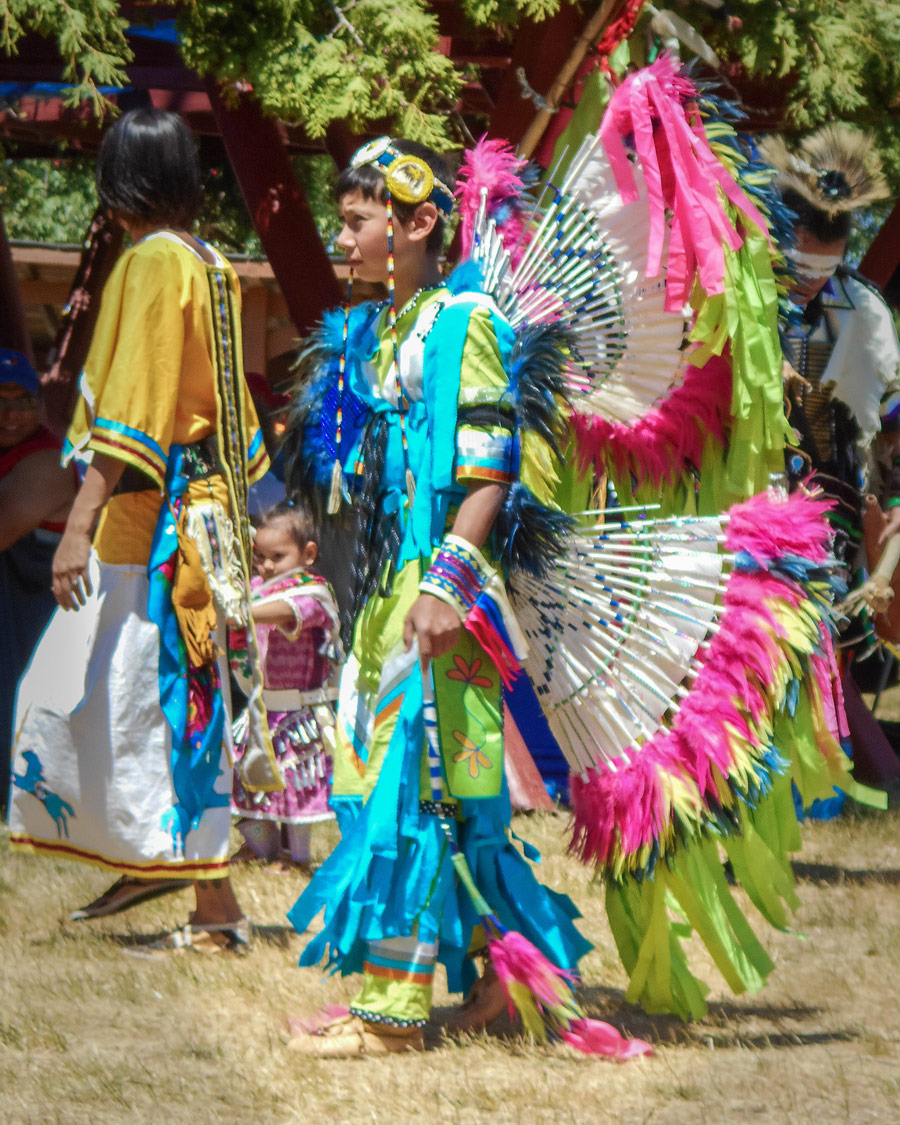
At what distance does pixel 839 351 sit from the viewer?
186 inches

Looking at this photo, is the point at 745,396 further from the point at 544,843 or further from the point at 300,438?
the point at 544,843

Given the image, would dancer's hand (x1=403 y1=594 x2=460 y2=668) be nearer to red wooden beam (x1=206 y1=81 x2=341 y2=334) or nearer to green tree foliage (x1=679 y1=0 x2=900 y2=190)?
green tree foliage (x1=679 y1=0 x2=900 y2=190)

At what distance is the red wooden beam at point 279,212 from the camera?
6195mm

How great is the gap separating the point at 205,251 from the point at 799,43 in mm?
2443

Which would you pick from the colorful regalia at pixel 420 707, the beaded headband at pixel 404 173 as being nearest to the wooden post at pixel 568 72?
the beaded headband at pixel 404 173

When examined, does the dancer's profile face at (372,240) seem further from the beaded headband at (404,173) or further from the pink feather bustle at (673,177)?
the pink feather bustle at (673,177)

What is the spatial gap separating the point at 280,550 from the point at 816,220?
1.80 m

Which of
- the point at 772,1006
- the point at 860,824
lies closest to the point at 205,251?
the point at 772,1006

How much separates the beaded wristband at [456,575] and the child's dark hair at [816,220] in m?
2.15

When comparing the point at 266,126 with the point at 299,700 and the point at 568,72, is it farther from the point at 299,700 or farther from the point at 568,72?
the point at 299,700

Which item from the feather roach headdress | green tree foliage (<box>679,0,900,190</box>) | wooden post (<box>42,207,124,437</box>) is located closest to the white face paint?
the feather roach headdress

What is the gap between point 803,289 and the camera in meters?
4.36

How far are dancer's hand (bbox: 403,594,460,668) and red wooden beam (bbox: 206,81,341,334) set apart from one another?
368cm

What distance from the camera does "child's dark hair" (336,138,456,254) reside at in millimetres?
2945
